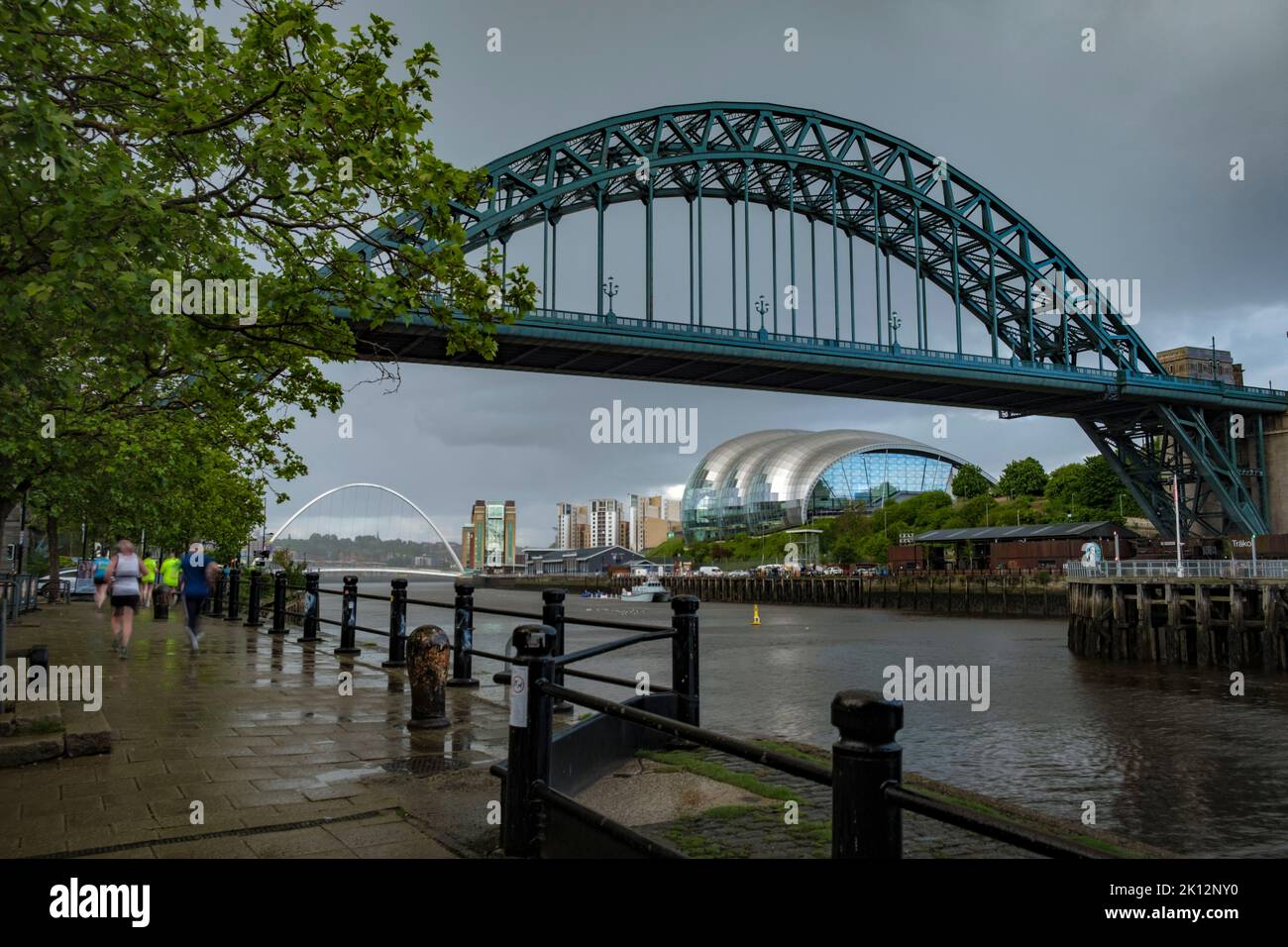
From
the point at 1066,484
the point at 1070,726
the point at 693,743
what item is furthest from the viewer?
the point at 1066,484

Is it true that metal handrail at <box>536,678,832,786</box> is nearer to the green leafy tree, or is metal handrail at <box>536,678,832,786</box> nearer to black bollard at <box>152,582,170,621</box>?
the green leafy tree

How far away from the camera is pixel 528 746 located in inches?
198

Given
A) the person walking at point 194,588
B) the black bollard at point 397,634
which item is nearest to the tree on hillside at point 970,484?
the person walking at point 194,588

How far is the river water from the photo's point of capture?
12336 millimetres

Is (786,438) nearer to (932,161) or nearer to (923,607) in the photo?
(923,607)

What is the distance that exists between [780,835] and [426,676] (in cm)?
430

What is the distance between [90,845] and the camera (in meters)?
5.16

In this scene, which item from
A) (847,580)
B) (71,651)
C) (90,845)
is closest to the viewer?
(90,845)

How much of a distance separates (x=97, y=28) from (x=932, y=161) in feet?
222

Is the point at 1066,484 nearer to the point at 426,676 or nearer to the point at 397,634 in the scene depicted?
the point at 397,634

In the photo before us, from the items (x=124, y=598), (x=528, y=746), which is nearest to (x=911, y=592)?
(x=124, y=598)

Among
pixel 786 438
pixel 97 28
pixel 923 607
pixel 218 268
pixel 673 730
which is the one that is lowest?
pixel 923 607

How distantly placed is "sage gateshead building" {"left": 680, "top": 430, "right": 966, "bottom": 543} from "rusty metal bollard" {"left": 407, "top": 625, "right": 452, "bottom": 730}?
5877 inches
